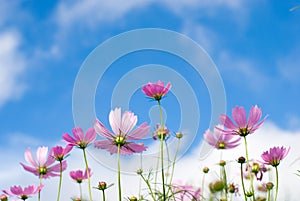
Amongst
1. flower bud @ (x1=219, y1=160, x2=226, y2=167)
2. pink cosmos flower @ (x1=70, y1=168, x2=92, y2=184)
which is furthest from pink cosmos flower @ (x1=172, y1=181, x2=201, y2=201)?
→ pink cosmos flower @ (x1=70, y1=168, x2=92, y2=184)

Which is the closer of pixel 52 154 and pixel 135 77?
pixel 52 154

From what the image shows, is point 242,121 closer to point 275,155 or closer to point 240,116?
point 240,116

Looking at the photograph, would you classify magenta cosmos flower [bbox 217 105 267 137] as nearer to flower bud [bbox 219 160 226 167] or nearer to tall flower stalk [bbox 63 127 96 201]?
flower bud [bbox 219 160 226 167]

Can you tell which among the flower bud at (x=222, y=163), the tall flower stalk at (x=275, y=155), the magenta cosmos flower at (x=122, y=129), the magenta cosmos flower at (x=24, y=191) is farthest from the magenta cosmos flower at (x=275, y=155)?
the magenta cosmos flower at (x=24, y=191)

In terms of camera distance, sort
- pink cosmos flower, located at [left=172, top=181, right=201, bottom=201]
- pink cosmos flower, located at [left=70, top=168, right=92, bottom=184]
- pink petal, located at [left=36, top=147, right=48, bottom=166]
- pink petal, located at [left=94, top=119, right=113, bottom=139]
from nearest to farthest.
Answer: pink petal, located at [left=94, top=119, right=113, bottom=139] < pink cosmos flower, located at [left=172, top=181, right=201, bottom=201] < pink petal, located at [left=36, top=147, right=48, bottom=166] < pink cosmos flower, located at [left=70, top=168, right=92, bottom=184]

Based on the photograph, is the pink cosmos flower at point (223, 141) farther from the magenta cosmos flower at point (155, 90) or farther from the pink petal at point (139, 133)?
the pink petal at point (139, 133)

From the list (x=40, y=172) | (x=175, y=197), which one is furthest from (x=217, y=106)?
(x=40, y=172)

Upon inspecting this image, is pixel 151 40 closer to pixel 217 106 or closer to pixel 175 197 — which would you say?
pixel 217 106
